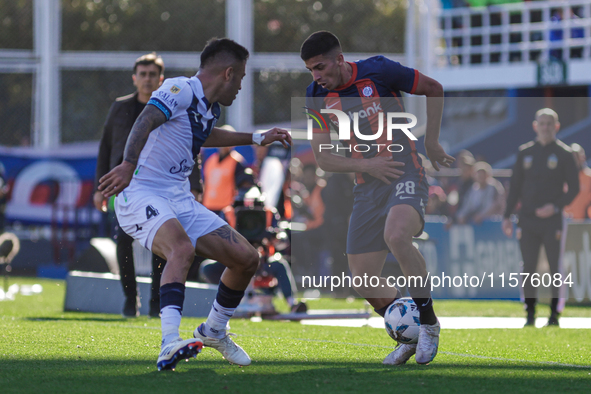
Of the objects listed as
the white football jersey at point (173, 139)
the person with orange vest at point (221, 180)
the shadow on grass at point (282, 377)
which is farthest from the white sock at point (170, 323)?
the person with orange vest at point (221, 180)

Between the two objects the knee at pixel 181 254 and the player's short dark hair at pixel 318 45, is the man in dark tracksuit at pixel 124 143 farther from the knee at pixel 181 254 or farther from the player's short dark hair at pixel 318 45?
the knee at pixel 181 254

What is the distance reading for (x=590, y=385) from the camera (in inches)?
177

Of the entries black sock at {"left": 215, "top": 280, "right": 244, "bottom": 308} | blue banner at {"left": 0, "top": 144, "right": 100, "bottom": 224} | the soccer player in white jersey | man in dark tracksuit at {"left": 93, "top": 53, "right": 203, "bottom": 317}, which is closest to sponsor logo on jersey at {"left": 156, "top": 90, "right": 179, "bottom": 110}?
the soccer player in white jersey

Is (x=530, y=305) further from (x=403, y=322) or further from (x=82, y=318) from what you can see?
(x=82, y=318)

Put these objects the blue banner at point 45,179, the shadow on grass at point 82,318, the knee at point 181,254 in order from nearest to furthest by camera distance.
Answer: the knee at point 181,254 → the shadow on grass at point 82,318 → the blue banner at point 45,179

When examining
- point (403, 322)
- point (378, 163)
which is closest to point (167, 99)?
point (378, 163)

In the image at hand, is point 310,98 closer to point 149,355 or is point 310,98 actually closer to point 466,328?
point 149,355

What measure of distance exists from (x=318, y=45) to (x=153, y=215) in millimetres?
1696

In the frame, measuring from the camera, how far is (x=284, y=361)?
17.4 feet

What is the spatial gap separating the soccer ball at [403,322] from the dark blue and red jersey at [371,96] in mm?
902

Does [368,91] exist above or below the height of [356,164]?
above

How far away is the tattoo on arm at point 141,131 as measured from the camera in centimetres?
482

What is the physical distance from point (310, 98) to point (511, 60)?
61.2ft

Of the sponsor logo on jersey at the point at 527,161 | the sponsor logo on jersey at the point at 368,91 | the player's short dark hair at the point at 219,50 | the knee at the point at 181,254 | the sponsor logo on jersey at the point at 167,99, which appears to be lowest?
the knee at the point at 181,254
